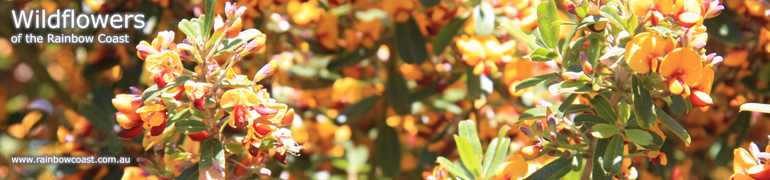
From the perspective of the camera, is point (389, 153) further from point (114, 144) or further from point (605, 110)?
point (605, 110)

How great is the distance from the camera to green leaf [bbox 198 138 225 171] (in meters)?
0.58

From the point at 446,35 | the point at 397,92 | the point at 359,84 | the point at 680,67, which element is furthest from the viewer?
the point at 359,84

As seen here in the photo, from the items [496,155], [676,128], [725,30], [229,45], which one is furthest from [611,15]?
[725,30]

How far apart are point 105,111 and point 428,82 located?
2.38 feet

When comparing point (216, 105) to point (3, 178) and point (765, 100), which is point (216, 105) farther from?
point (765, 100)

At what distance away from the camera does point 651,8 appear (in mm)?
588

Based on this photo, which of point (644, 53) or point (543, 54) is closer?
point (644, 53)

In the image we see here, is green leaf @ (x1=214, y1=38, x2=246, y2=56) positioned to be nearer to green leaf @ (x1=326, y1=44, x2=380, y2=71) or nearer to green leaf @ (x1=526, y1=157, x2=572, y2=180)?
green leaf @ (x1=526, y1=157, x2=572, y2=180)

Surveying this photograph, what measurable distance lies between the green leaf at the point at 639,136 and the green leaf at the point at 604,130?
16mm

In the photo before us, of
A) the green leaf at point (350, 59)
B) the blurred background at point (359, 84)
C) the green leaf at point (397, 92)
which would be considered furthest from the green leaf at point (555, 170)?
the green leaf at point (350, 59)

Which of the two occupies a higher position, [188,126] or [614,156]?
[188,126]

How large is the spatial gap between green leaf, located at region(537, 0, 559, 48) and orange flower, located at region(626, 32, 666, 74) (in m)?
0.12

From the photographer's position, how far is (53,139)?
1328mm

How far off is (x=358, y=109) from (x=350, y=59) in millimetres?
127
